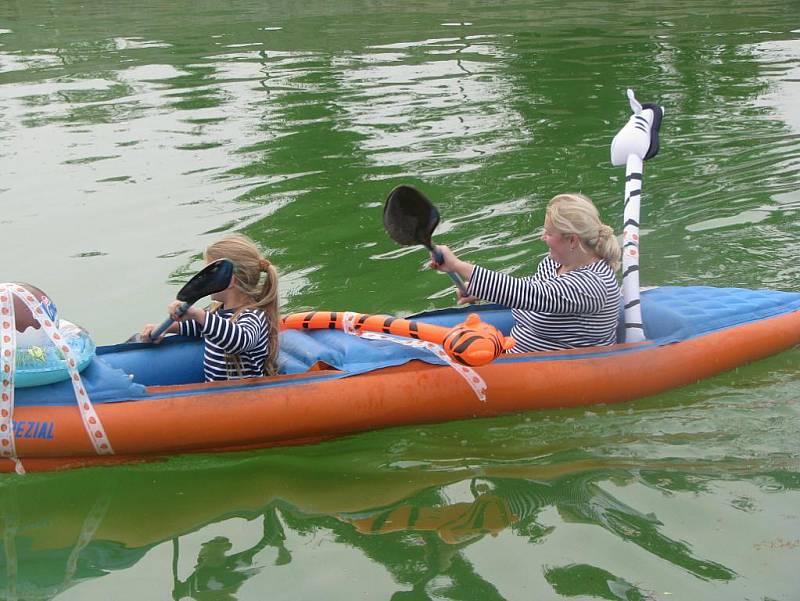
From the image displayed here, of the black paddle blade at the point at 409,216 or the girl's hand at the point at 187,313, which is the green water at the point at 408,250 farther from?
the black paddle blade at the point at 409,216

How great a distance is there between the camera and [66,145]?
10.4 meters

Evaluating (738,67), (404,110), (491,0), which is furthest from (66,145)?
(491,0)

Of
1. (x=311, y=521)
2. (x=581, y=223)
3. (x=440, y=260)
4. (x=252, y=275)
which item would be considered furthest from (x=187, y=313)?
(x=581, y=223)

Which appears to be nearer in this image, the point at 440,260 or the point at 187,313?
the point at 187,313

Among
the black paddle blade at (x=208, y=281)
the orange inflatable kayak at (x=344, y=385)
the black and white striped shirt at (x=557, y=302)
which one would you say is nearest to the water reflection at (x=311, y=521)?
the orange inflatable kayak at (x=344, y=385)

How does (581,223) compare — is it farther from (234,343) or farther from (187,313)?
(187,313)

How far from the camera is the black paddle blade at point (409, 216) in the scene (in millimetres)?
4945

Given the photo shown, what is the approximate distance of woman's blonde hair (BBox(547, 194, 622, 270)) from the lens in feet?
16.4

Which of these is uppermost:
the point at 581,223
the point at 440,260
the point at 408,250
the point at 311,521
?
the point at 581,223

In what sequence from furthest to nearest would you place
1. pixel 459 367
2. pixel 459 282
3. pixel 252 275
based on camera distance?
1. pixel 459 282
2. pixel 459 367
3. pixel 252 275

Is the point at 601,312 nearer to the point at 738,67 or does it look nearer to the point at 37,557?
the point at 37,557

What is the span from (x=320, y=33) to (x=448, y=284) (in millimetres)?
A: 10108

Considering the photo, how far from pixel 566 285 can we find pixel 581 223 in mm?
306

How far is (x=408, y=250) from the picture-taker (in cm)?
740
